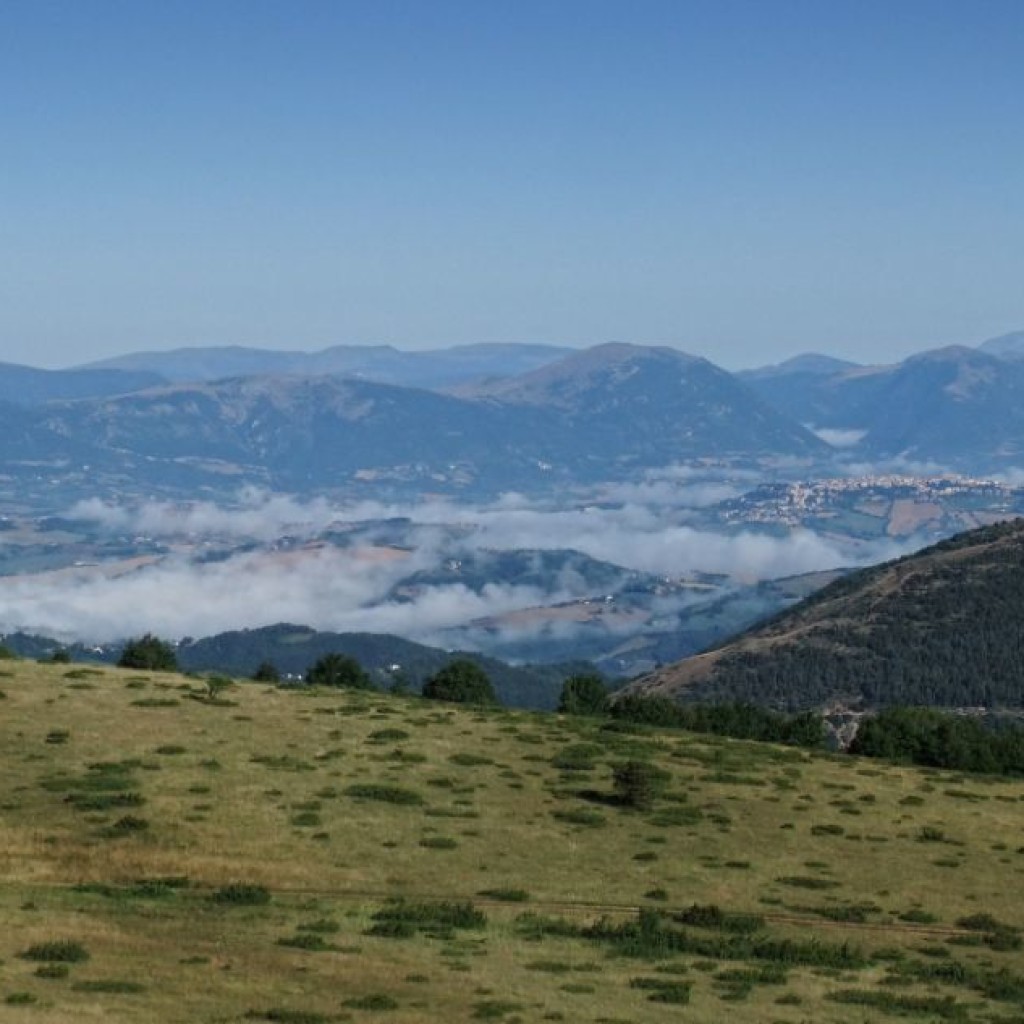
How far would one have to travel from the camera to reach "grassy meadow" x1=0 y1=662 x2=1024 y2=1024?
43.8 m

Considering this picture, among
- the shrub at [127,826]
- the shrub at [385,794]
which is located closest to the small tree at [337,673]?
the shrub at [385,794]

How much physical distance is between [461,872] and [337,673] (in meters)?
83.5

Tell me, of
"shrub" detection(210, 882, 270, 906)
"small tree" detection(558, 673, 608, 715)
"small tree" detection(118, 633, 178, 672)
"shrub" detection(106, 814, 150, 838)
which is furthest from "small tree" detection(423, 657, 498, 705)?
"shrub" detection(210, 882, 270, 906)

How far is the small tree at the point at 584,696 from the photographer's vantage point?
442 feet

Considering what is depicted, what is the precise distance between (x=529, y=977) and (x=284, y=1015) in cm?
929

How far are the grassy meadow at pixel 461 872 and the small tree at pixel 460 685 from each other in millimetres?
32365

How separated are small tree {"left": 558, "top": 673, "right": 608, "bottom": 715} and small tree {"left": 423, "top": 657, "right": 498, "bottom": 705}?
682 centimetres

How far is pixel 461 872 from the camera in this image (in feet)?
202

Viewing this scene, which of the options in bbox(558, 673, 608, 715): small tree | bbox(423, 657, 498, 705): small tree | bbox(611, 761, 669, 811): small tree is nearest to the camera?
bbox(611, 761, 669, 811): small tree

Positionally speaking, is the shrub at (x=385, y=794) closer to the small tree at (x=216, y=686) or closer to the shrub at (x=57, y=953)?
the small tree at (x=216, y=686)

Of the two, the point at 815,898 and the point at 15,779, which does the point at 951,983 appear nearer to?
the point at 815,898

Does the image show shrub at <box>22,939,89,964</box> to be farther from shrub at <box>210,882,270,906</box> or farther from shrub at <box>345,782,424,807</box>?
shrub at <box>345,782,424,807</box>

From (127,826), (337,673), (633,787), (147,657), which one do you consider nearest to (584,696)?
(337,673)

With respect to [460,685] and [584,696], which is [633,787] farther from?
[584,696]
